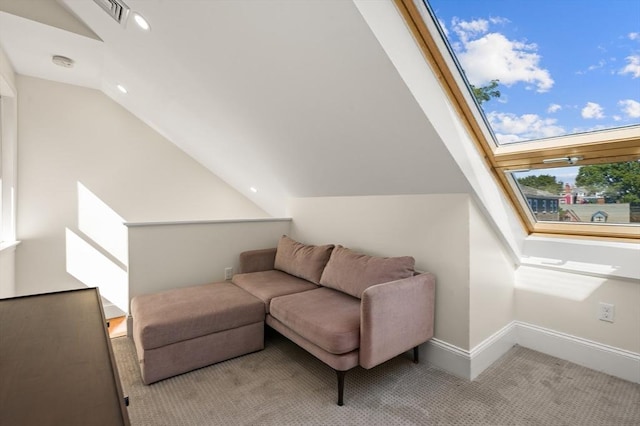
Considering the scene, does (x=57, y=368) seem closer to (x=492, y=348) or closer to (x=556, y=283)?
(x=492, y=348)

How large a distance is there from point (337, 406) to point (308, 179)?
6.00 ft

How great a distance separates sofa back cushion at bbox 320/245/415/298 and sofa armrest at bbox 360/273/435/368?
10 cm

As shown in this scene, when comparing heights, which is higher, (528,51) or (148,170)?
(528,51)

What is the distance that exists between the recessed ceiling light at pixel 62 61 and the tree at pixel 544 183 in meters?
3.81

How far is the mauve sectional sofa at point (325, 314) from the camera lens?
6.08 ft

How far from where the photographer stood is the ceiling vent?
1913mm

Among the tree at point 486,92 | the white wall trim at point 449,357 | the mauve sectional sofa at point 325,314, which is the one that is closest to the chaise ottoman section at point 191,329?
the mauve sectional sofa at point 325,314

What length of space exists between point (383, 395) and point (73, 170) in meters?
3.66

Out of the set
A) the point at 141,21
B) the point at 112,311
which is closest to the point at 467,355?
the point at 141,21

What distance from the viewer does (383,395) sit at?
194 cm

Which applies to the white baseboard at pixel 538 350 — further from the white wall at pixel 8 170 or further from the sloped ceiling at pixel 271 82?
the white wall at pixel 8 170

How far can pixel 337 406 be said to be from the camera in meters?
1.83

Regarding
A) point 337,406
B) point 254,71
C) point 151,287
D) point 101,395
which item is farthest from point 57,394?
point 151,287

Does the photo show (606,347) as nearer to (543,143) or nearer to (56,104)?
(543,143)
